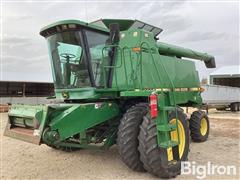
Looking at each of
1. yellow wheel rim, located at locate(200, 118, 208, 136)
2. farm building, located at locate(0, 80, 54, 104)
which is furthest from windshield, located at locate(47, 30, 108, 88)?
farm building, located at locate(0, 80, 54, 104)

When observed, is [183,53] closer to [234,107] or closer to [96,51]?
[96,51]

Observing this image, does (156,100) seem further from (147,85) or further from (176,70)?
(176,70)

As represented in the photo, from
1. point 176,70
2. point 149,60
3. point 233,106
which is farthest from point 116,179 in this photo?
point 233,106

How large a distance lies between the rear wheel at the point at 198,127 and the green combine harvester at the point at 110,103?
6.71 ft

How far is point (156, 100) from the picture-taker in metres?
5.03

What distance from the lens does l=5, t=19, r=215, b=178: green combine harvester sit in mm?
4941

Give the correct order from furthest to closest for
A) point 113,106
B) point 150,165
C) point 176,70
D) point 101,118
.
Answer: point 176,70
point 113,106
point 101,118
point 150,165

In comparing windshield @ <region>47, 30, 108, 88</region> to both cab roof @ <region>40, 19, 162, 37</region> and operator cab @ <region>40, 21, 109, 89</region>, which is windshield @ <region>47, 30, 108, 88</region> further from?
cab roof @ <region>40, 19, 162, 37</region>

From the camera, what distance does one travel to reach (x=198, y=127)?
8.23 meters

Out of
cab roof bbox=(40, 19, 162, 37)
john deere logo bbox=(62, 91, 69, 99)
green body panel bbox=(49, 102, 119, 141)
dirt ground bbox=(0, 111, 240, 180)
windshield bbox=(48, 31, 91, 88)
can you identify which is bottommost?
dirt ground bbox=(0, 111, 240, 180)

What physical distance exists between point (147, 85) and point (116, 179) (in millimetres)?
2072

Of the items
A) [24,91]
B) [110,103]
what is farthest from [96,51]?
[24,91]

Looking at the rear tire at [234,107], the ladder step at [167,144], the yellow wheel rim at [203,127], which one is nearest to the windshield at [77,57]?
the ladder step at [167,144]

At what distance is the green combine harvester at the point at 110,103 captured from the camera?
4941mm
